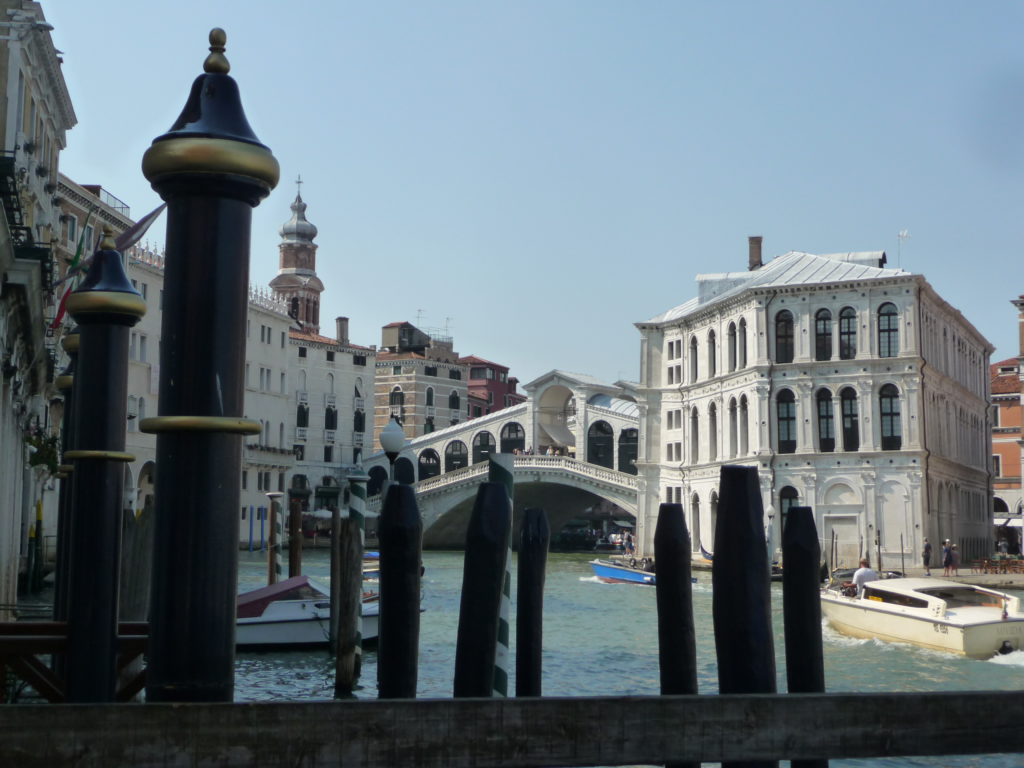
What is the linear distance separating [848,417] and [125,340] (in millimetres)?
28746

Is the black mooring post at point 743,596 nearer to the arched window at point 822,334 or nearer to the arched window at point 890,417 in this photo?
the arched window at point 890,417

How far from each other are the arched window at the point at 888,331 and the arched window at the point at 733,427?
13.8 feet

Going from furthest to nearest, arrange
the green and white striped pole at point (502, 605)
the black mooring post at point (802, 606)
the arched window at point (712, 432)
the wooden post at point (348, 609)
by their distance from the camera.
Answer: the arched window at point (712, 432) < the wooden post at point (348, 609) < the green and white striped pole at point (502, 605) < the black mooring post at point (802, 606)

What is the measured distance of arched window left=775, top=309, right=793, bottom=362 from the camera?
103ft

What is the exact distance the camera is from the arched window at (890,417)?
99.7 feet

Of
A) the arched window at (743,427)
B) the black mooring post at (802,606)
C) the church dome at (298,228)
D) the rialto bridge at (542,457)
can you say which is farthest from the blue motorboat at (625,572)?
the church dome at (298,228)

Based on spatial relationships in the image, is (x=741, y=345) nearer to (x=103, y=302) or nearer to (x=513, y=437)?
(x=513, y=437)

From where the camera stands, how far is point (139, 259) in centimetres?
3553

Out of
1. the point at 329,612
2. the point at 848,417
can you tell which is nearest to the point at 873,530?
the point at 848,417

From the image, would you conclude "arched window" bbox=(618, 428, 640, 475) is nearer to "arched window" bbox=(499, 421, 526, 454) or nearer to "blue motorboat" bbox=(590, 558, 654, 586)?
"arched window" bbox=(499, 421, 526, 454)

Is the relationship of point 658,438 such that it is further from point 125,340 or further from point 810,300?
point 125,340

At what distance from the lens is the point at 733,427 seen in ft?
108

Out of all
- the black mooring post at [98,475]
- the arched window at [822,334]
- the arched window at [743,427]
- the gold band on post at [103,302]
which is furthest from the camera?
the arched window at [743,427]

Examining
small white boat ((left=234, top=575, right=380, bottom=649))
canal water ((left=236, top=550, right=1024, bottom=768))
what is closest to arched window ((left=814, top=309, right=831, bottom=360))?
canal water ((left=236, top=550, right=1024, bottom=768))
